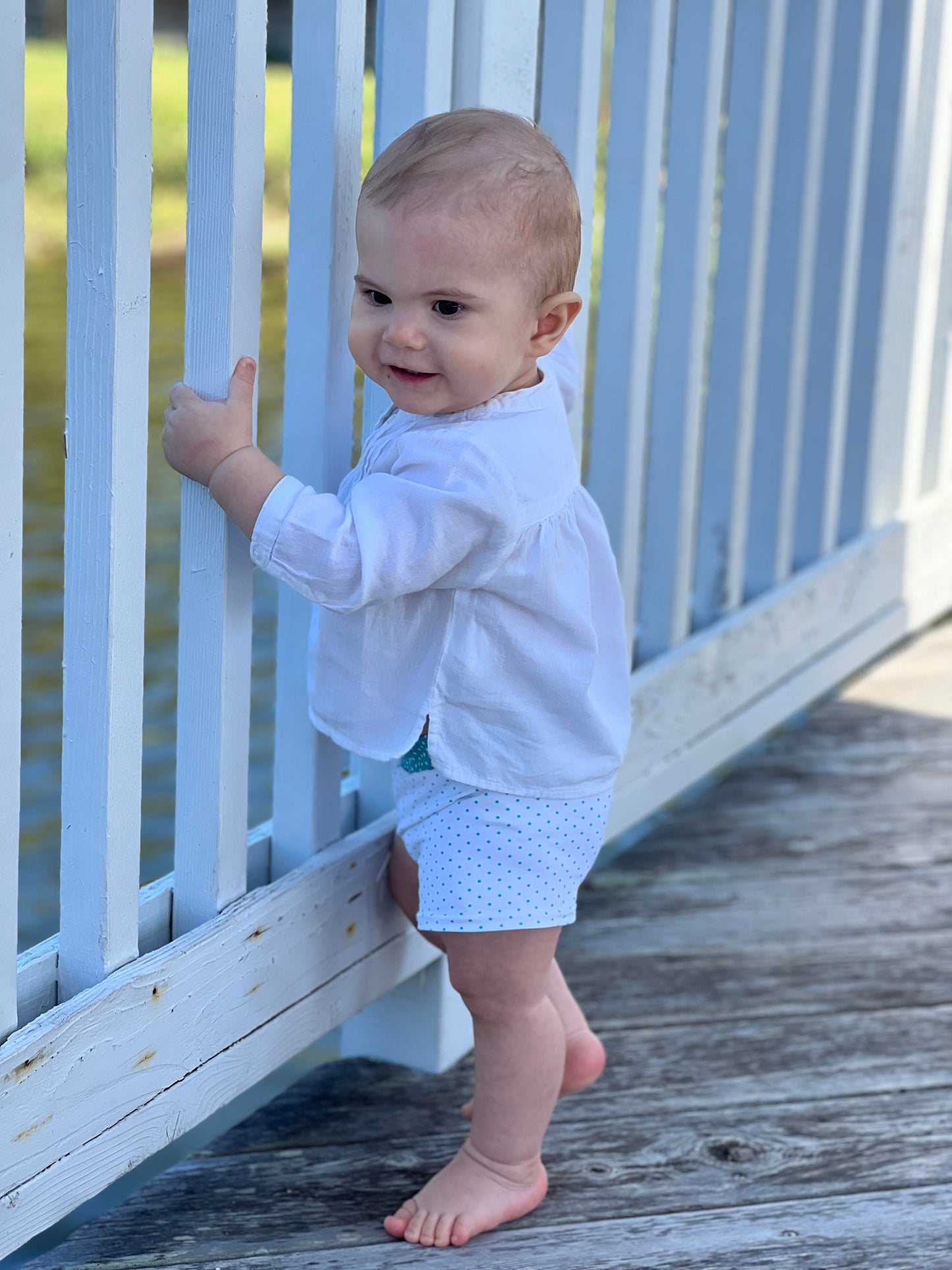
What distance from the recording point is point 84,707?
4.04ft

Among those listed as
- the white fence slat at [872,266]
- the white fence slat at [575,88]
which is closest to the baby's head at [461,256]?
the white fence slat at [575,88]

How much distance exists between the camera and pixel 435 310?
4.04ft

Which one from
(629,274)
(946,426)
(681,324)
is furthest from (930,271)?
(629,274)

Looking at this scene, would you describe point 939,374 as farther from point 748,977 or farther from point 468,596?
point 468,596

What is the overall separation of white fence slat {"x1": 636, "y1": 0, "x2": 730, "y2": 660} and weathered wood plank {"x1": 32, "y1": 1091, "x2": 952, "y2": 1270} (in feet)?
2.41

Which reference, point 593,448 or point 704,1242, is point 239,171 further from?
point 704,1242

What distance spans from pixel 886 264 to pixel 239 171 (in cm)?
170

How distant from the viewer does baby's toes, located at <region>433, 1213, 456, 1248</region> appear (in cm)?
→ 145

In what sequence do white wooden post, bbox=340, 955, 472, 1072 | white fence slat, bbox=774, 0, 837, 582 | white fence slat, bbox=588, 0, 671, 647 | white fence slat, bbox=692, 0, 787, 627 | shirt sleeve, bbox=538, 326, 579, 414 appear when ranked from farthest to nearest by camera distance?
white fence slat, bbox=774, 0, 837, 582
white fence slat, bbox=692, 0, 787, 627
white fence slat, bbox=588, 0, 671, 647
white wooden post, bbox=340, 955, 472, 1072
shirt sleeve, bbox=538, 326, 579, 414

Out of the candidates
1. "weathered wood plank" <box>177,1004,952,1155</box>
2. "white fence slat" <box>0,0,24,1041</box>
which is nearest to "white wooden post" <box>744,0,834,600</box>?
"weathered wood plank" <box>177,1004,952,1155</box>

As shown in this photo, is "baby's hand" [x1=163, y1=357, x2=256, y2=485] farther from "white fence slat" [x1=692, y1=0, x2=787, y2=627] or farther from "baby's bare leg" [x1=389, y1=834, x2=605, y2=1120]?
"white fence slat" [x1=692, y1=0, x2=787, y2=627]

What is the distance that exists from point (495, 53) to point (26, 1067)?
1.04m

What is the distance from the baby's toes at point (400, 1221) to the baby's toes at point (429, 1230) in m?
0.02

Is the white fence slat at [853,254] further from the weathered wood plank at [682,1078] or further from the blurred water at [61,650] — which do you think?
the blurred water at [61,650]
